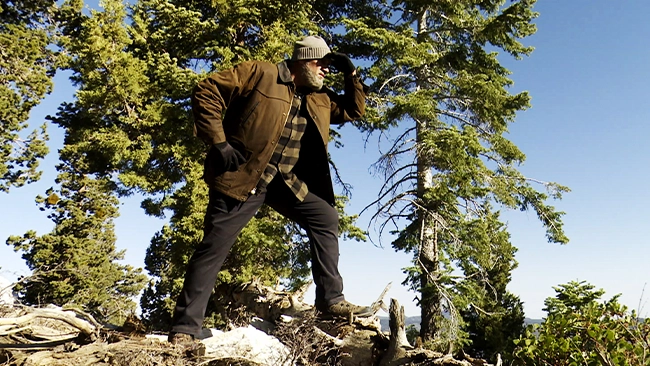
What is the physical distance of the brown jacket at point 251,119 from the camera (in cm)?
297

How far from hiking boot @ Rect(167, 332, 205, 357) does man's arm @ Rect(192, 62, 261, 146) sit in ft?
3.75

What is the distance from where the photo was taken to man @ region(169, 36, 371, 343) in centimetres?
293

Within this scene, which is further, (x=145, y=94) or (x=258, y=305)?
(x=145, y=94)

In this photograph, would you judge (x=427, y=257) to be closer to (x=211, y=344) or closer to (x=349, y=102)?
(x=349, y=102)

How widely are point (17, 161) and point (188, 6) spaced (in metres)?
9.16

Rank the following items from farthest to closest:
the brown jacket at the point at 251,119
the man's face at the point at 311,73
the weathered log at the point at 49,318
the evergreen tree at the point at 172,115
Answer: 1. the evergreen tree at the point at 172,115
2. the man's face at the point at 311,73
3. the brown jacket at the point at 251,119
4. the weathered log at the point at 49,318

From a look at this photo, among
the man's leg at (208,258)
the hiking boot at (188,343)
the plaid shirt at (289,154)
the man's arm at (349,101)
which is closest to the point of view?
the hiking boot at (188,343)

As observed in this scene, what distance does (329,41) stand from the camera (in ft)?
43.4

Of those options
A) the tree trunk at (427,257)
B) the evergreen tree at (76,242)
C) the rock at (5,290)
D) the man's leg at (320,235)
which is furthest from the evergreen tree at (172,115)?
the man's leg at (320,235)

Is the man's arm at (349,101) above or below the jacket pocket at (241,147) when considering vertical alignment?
above

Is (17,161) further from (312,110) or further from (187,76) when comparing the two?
(312,110)

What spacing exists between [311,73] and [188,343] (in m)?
1.93

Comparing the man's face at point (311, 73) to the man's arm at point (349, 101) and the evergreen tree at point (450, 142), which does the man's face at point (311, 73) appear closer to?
the man's arm at point (349, 101)

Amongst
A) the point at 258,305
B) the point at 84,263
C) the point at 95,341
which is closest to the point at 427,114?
the point at 258,305
